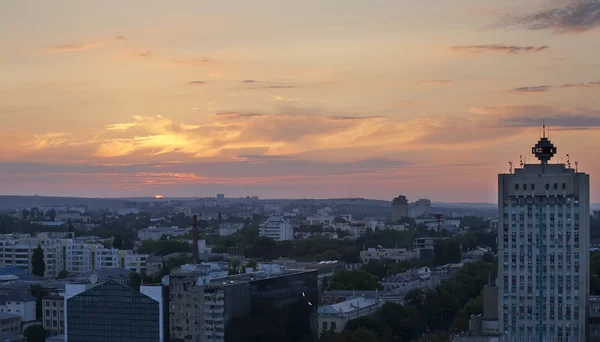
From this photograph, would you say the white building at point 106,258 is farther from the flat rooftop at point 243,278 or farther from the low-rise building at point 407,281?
the flat rooftop at point 243,278

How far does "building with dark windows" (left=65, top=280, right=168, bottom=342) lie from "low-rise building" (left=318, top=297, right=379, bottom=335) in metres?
12.3

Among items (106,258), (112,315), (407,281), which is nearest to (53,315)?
(112,315)

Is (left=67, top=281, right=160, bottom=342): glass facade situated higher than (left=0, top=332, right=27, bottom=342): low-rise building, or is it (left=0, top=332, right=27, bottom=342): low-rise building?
(left=67, top=281, right=160, bottom=342): glass facade

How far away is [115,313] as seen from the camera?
222 ft

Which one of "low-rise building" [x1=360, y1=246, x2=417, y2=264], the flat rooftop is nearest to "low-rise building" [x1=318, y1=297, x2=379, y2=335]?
the flat rooftop

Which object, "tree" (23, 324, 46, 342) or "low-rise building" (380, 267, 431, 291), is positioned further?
"low-rise building" (380, 267, 431, 291)

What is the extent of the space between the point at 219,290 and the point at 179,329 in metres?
3.23

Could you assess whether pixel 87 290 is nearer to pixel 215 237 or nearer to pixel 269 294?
pixel 269 294

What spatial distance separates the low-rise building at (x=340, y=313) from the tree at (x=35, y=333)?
17.6m

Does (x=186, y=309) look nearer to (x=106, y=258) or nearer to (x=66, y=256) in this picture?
(x=106, y=258)

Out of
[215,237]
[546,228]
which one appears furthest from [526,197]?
[215,237]

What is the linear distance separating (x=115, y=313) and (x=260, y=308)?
26.8 ft

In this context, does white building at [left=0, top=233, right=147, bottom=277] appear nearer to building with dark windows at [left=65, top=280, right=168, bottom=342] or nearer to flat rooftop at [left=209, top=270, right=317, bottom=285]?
flat rooftop at [left=209, top=270, right=317, bottom=285]

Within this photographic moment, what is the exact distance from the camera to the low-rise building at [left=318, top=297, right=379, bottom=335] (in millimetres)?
78125
